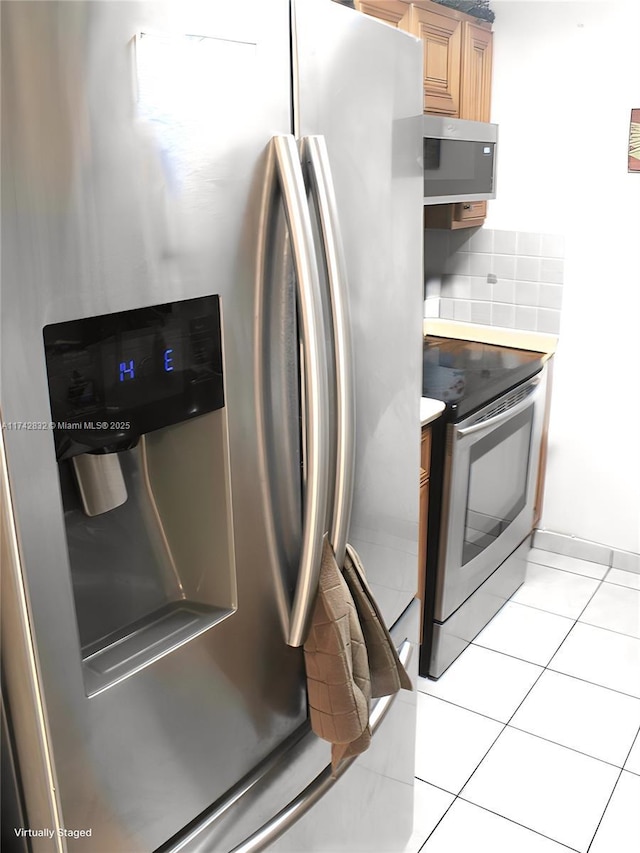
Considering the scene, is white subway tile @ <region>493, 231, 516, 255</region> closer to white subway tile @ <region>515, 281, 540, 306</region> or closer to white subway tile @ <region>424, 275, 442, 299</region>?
white subway tile @ <region>515, 281, 540, 306</region>

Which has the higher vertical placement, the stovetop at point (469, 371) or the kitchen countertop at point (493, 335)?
the kitchen countertop at point (493, 335)

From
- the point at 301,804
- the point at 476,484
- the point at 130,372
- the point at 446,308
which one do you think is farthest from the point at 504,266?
the point at 130,372

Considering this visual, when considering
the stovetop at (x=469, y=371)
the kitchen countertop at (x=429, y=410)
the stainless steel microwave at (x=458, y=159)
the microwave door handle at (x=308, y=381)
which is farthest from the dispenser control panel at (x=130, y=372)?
the stainless steel microwave at (x=458, y=159)

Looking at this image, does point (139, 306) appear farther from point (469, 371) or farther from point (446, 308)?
point (446, 308)

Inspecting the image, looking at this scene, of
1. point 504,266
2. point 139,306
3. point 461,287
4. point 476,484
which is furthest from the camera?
point 461,287

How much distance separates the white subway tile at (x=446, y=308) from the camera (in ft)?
10.7

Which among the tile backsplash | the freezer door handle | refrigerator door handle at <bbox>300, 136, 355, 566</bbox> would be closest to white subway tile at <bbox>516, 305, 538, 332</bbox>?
the tile backsplash

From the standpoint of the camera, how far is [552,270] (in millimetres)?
3012

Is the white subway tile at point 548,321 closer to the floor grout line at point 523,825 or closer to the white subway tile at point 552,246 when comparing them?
the white subway tile at point 552,246

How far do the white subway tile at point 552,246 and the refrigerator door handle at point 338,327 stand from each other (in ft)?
7.22

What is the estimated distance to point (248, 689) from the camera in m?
1.05

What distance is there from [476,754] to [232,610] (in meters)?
1.45

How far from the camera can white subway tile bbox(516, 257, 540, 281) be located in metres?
3.04

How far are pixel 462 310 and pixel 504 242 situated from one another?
33 cm
